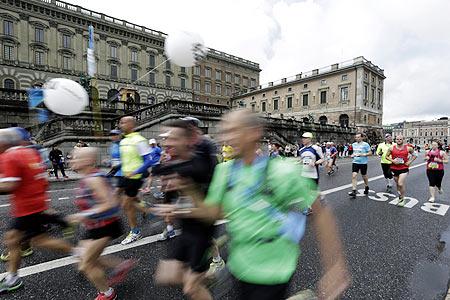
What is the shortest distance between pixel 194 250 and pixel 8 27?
147 feet

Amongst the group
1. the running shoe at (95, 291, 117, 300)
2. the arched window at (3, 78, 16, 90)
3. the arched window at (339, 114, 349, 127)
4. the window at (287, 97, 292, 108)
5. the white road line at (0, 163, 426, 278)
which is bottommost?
the white road line at (0, 163, 426, 278)

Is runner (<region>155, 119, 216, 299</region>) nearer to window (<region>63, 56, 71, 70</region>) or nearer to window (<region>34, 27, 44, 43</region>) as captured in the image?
window (<region>63, 56, 71, 70</region>)

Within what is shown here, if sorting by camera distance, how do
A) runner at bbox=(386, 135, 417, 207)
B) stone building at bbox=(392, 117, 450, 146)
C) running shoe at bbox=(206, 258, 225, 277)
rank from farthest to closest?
stone building at bbox=(392, 117, 450, 146) < runner at bbox=(386, 135, 417, 207) < running shoe at bbox=(206, 258, 225, 277)

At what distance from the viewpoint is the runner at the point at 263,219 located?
1.50 metres

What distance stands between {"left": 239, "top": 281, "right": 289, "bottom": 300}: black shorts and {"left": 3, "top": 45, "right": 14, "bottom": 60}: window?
145 ft

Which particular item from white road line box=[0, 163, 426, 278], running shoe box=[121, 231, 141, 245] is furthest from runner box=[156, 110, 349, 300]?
running shoe box=[121, 231, 141, 245]

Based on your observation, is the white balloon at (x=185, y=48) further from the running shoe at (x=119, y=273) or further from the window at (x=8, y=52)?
the window at (x=8, y=52)

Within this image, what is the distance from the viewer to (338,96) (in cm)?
4666

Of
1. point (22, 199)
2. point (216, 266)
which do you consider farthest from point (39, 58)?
point (216, 266)

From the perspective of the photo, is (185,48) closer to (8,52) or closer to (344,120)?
(8,52)

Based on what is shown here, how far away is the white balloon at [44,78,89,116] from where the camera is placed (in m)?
4.62

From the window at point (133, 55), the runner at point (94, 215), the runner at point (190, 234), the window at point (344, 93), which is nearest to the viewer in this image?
the runner at point (190, 234)

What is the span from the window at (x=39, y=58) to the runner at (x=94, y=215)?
4176 cm

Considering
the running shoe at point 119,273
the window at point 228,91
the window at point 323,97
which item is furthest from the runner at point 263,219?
the window at point 228,91
